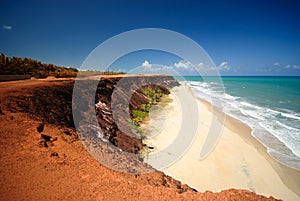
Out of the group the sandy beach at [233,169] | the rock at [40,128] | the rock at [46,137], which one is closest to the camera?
the rock at [46,137]

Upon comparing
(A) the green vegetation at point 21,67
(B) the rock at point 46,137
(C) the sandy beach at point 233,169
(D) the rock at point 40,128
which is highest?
(A) the green vegetation at point 21,67

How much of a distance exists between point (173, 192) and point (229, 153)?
619 centimetres

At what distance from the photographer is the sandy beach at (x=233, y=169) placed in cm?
664

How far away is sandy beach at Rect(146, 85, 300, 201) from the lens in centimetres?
664

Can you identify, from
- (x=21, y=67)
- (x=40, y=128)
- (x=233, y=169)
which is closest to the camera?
(x=40, y=128)

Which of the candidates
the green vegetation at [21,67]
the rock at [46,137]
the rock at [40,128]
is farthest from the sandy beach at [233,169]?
the green vegetation at [21,67]

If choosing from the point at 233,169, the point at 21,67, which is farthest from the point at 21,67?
the point at 233,169

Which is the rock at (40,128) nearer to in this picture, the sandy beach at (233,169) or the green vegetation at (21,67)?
the sandy beach at (233,169)

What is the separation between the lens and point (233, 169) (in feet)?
25.5

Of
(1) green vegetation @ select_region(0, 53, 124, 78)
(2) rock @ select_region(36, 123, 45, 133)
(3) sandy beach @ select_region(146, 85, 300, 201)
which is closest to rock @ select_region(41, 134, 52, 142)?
(2) rock @ select_region(36, 123, 45, 133)

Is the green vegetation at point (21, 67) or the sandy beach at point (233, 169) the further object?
the green vegetation at point (21, 67)

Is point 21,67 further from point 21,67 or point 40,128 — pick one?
point 40,128

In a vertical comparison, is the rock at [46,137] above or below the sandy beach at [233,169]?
above

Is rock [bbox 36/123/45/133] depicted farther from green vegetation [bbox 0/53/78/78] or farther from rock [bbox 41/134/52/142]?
green vegetation [bbox 0/53/78/78]
